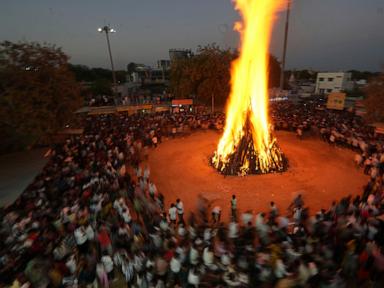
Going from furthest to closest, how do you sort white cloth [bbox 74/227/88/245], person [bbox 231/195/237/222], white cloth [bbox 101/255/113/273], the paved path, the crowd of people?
the paved path, person [bbox 231/195/237/222], white cloth [bbox 74/227/88/245], white cloth [bbox 101/255/113/273], the crowd of people

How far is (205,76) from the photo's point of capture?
103 ft

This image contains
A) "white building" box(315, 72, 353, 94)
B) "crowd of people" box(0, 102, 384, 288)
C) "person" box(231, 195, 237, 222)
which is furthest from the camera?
"white building" box(315, 72, 353, 94)

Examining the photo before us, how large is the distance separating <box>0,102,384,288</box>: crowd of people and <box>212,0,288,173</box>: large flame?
5708mm

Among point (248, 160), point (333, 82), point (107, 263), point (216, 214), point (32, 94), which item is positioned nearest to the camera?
point (107, 263)

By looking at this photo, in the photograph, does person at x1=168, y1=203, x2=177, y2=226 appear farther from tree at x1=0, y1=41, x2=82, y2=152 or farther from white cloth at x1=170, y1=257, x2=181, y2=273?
tree at x1=0, y1=41, x2=82, y2=152

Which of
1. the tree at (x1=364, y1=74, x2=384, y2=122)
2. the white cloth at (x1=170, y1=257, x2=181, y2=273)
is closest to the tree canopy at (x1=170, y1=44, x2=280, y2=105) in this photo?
the tree at (x1=364, y1=74, x2=384, y2=122)

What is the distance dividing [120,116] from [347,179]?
21.6 meters

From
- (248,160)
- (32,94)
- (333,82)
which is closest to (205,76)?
(248,160)

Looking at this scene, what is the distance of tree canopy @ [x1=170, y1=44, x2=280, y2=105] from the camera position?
31.2 m

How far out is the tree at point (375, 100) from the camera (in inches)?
738

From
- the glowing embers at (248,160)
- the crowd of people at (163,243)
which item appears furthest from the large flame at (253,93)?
the crowd of people at (163,243)

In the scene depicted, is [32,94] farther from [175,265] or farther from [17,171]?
[175,265]

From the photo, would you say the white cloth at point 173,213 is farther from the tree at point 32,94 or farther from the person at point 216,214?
the tree at point 32,94

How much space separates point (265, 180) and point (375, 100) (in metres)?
11.2
